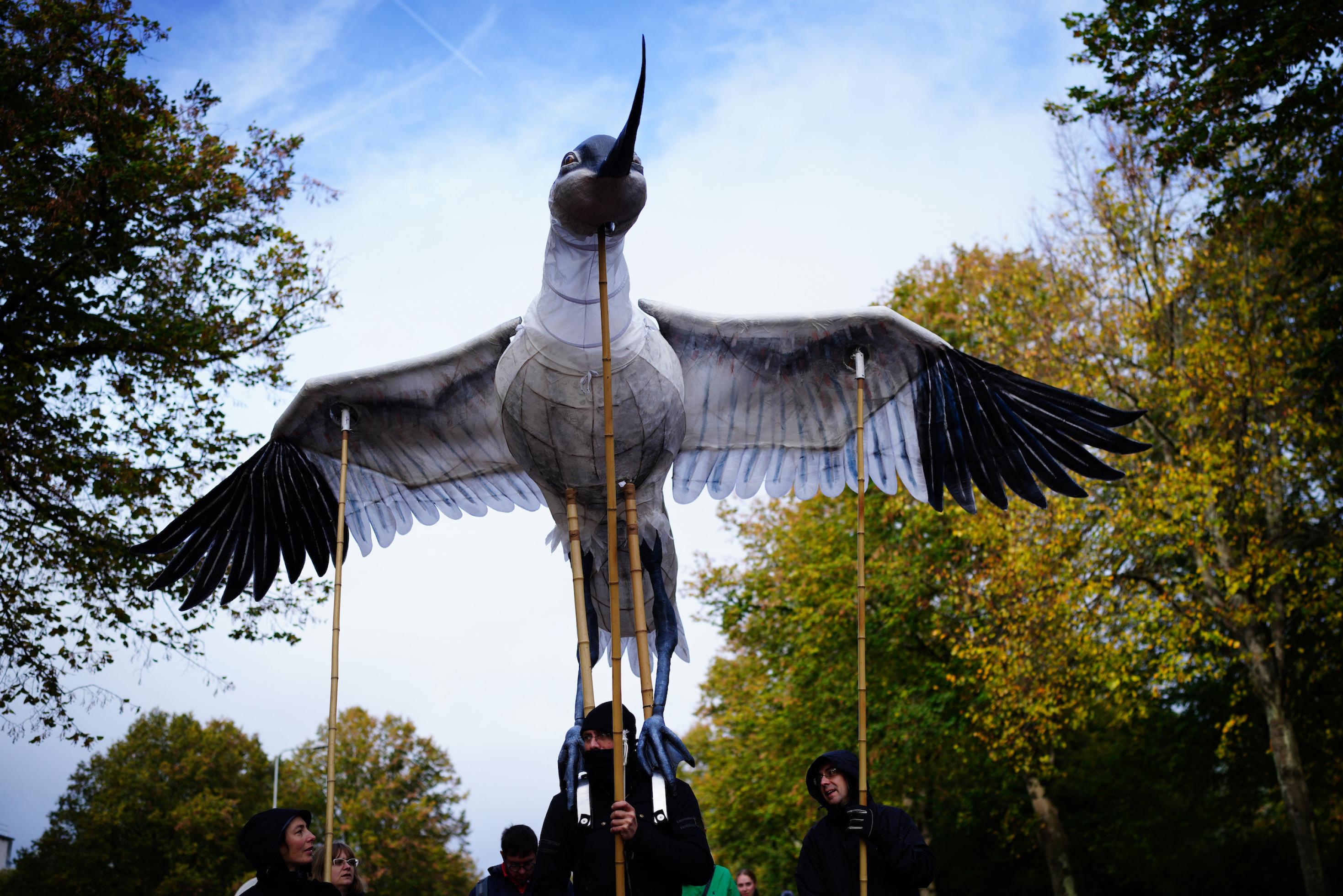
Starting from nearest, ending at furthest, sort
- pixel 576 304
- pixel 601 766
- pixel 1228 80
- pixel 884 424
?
pixel 601 766 → pixel 576 304 → pixel 884 424 → pixel 1228 80

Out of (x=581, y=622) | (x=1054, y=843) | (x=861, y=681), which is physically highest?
(x=581, y=622)

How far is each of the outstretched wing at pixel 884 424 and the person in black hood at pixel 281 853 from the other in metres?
2.83

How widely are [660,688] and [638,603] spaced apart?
3.47ft

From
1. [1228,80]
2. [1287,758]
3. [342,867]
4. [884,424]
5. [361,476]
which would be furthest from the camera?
[1287,758]

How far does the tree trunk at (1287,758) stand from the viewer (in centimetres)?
1363

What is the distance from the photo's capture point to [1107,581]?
15.1m

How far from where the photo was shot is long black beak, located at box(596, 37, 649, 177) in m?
4.17

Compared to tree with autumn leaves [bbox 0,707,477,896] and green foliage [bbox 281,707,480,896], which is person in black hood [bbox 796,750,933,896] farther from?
green foliage [bbox 281,707,480,896]

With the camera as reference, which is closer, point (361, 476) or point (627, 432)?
point (627, 432)

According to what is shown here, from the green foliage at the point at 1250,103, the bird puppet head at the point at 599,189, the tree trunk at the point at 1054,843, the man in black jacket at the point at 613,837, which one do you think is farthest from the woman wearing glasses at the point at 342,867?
the tree trunk at the point at 1054,843

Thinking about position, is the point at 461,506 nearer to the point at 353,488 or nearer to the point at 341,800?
the point at 353,488

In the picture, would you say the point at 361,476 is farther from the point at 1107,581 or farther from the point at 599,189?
the point at 1107,581

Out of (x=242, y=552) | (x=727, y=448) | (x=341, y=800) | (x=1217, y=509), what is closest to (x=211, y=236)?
(x=242, y=552)

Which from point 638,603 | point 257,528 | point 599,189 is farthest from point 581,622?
point 257,528
